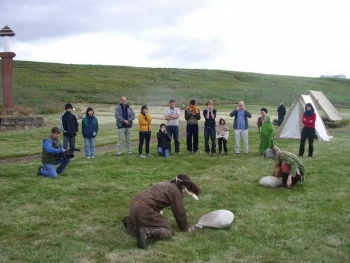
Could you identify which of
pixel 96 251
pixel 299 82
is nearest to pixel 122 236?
pixel 96 251

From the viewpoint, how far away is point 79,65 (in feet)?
298

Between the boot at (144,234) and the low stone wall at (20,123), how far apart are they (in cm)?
1464

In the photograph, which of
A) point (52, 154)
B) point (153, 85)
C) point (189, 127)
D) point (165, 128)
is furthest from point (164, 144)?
point (153, 85)

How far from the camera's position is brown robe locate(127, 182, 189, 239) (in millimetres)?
5398

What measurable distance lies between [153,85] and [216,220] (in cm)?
6194

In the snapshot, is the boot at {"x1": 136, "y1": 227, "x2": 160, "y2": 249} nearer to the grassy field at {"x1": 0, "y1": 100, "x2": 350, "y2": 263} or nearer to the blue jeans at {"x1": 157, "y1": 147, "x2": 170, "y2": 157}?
the grassy field at {"x1": 0, "y1": 100, "x2": 350, "y2": 263}

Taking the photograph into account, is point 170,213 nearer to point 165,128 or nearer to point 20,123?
point 165,128

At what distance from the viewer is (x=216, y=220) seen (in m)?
5.89

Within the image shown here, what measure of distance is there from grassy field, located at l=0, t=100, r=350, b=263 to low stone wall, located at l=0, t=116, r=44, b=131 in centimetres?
777

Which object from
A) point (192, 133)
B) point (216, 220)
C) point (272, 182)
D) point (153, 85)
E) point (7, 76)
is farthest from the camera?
point (153, 85)

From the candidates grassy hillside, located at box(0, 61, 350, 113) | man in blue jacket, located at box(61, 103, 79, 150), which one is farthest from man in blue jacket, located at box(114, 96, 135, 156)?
grassy hillside, located at box(0, 61, 350, 113)

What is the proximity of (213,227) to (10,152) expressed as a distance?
28.6 feet

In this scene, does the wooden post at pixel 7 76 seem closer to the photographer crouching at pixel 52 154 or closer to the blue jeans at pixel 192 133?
the blue jeans at pixel 192 133

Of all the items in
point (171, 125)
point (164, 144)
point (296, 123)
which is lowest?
point (164, 144)
